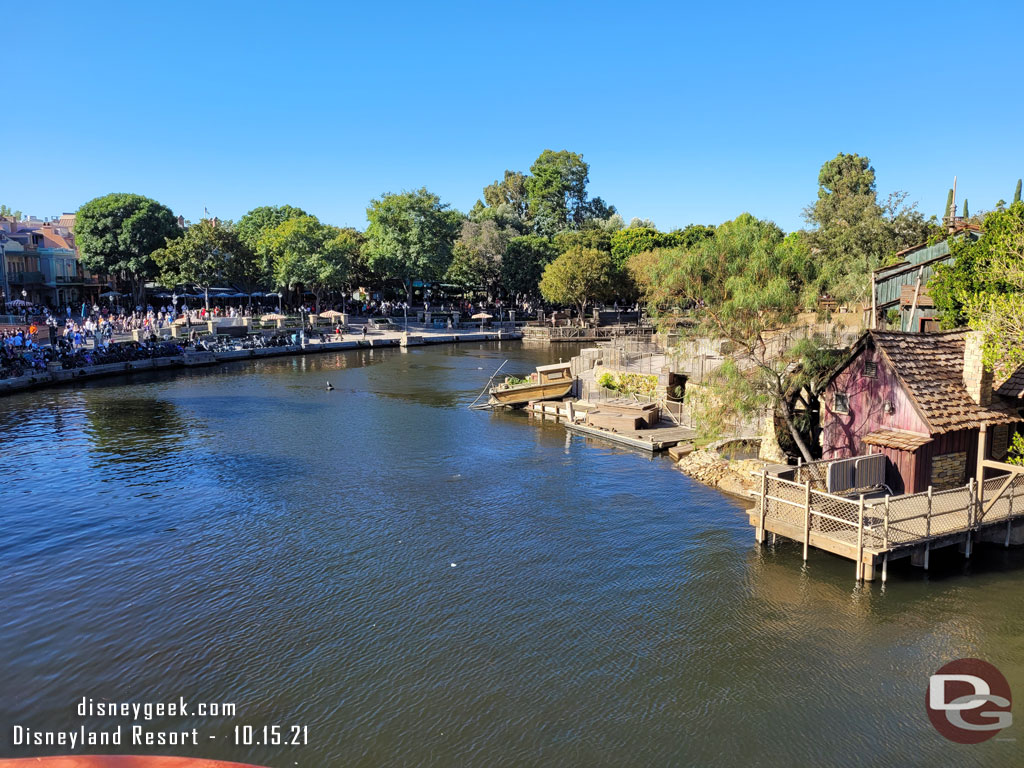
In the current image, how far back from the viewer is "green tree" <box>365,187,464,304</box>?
96875 millimetres

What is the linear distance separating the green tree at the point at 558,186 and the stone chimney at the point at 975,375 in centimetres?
12518

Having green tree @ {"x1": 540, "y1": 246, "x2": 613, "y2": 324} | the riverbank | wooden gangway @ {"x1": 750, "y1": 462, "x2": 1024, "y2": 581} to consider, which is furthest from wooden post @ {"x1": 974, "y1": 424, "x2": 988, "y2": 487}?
green tree @ {"x1": 540, "y1": 246, "x2": 613, "y2": 324}

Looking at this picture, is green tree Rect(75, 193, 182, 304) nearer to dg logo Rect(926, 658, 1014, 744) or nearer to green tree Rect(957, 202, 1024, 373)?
green tree Rect(957, 202, 1024, 373)

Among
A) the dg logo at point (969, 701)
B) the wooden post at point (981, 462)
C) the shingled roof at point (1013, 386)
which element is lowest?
the dg logo at point (969, 701)

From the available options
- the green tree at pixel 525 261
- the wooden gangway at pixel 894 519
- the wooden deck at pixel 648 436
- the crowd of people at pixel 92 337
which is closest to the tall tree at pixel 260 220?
the crowd of people at pixel 92 337

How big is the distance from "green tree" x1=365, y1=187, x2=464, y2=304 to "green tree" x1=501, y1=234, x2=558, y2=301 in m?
15.8

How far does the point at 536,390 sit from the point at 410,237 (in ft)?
179

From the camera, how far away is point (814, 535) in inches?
821

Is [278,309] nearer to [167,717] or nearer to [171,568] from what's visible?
[171,568]

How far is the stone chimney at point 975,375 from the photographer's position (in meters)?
23.3

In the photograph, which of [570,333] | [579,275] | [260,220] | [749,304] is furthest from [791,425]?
[260,220]

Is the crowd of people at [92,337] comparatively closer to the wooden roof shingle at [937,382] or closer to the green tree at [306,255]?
the green tree at [306,255]

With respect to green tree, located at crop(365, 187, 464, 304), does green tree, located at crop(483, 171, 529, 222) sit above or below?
above

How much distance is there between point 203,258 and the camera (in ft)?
288
